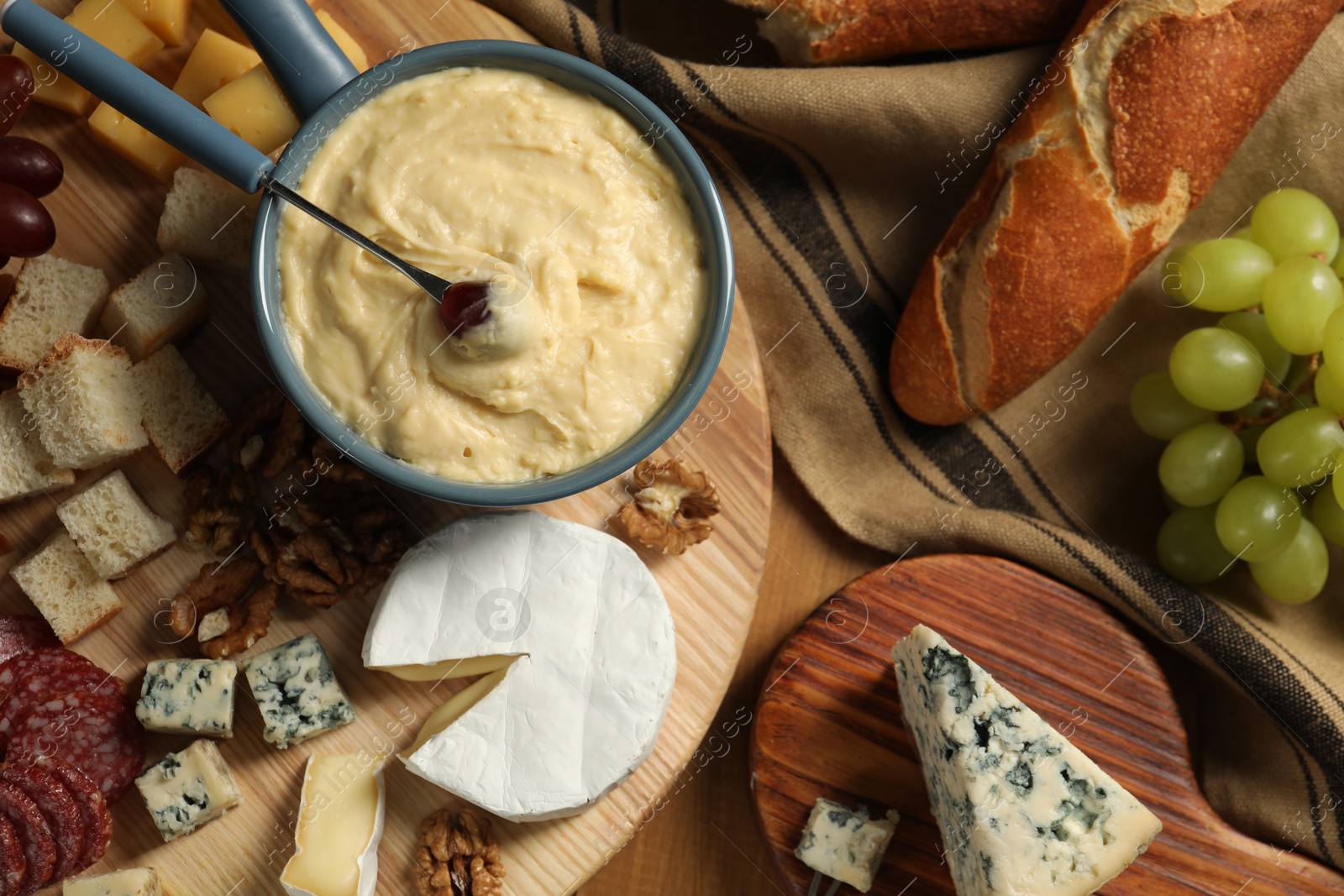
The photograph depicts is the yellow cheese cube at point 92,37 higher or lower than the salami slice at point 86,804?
higher

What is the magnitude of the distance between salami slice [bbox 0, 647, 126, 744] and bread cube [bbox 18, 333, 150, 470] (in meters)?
0.32

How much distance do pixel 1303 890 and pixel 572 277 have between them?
5.70 ft

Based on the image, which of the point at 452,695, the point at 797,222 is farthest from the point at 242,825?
the point at 797,222

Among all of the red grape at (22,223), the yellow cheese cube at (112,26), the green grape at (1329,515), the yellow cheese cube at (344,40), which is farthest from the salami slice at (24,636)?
the green grape at (1329,515)

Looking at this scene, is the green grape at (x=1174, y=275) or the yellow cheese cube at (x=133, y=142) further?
the green grape at (x=1174, y=275)

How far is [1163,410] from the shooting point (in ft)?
6.32

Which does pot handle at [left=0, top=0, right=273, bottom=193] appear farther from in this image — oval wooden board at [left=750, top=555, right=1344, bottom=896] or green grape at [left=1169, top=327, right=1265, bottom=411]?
green grape at [left=1169, top=327, right=1265, bottom=411]

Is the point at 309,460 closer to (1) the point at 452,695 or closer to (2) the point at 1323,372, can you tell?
(1) the point at 452,695

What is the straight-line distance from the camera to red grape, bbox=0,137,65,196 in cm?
165

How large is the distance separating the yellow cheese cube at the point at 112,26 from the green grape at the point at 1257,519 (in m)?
2.03

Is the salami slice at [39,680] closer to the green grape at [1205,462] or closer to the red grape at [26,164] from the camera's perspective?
the red grape at [26,164]

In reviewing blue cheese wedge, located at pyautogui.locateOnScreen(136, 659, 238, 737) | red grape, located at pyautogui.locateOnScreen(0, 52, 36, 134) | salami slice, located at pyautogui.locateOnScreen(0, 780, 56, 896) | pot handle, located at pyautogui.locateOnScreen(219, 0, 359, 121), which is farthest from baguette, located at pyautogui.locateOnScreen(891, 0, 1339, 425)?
salami slice, located at pyautogui.locateOnScreen(0, 780, 56, 896)

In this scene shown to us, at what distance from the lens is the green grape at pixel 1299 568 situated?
Answer: 73.3 inches

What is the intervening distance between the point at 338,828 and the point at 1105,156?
1715 millimetres
